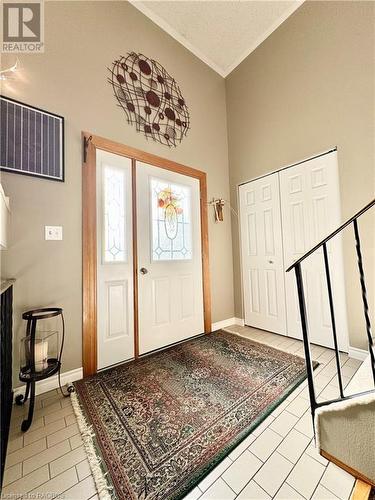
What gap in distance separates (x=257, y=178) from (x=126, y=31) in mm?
2312

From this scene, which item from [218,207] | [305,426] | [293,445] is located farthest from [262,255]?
[293,445]

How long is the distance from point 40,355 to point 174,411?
40.0 inches

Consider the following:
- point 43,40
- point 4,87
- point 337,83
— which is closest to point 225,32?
point 337,83

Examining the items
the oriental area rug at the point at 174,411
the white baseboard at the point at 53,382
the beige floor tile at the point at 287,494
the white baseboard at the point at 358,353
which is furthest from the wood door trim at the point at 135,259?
the white baseboard at the point at 358,353

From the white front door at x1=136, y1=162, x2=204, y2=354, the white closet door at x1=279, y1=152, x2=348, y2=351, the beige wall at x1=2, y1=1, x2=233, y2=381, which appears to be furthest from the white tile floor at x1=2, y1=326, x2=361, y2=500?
the white closet door at x1=279, y1=152, x2=348, y2=351

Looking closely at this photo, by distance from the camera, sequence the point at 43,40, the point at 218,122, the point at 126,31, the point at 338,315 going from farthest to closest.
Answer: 1. the point at 218,122
2. the point at 126,31
3. the point at 338,315
4. the point at 43,40

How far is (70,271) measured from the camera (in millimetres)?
1877

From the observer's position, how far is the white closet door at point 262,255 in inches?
108

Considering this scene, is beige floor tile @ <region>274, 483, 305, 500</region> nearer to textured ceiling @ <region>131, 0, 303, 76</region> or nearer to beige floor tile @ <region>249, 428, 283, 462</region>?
beige floor tile @ <region>249, 428, 283, 462</region>

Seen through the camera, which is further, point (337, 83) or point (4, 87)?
point (337, 83)

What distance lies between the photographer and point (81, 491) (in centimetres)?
96

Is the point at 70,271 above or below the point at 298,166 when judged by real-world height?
below

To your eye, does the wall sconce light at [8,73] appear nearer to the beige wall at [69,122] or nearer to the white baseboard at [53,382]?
the beige wall at [69,122]

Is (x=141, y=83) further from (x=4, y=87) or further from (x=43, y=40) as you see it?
(x=4, y=87)
